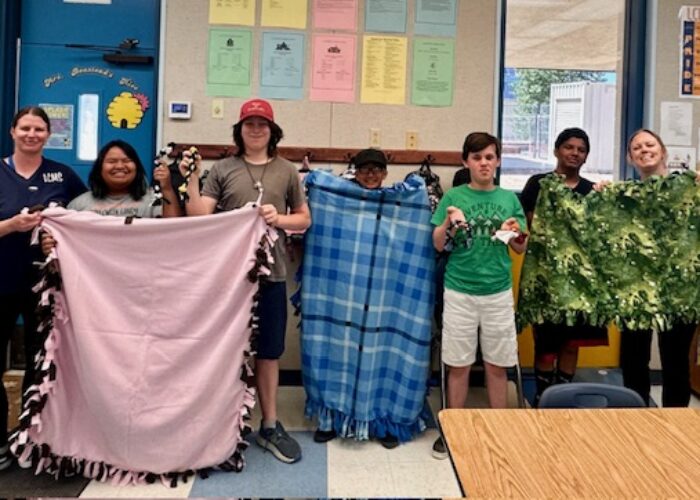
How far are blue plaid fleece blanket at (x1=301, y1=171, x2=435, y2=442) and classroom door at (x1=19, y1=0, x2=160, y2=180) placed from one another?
1456 mm

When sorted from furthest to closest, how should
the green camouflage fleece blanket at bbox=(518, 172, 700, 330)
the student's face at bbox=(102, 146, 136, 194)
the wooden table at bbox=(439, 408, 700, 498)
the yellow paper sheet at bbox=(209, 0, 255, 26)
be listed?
the yellow paper sheet at bbox=(209, 0, 255, 26) → the green camouflage fleece blanket at bbox=(518, 172, 700, 330) → the student's face at bbox=(102, 146, 136, 194) → the wooden table at bbox=(439, 408, 700, 498)

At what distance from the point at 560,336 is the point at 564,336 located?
2 centimetres

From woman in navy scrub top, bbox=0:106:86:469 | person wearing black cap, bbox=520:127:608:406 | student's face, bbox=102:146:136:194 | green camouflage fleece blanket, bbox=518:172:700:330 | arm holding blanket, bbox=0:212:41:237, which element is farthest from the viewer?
person wearing black cap, bbox=520:127:608:406

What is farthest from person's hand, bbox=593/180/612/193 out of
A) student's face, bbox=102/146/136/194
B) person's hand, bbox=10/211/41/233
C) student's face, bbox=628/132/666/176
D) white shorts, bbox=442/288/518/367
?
person's hand, bbox=10/211/41/233

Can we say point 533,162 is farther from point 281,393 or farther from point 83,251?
point 83,251

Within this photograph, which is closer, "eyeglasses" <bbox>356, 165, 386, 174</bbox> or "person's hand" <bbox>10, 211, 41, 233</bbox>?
"person's hand" <bbox>10, 211, 41, 233</bbox>

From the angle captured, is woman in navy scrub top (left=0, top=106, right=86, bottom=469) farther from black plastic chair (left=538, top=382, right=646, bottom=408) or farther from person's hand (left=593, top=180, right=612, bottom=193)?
person's hand (left=593, top=180, right=612, bottom=193)

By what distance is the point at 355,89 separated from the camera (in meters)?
3.46

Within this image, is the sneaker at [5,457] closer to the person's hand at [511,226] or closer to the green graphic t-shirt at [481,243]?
the green graphic t-shirt at [481,243]

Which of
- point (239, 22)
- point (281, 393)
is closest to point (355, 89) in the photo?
point (239, 22)

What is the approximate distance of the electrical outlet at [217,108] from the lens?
134 inches

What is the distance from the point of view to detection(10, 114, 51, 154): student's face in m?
2.27

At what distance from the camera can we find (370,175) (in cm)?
278

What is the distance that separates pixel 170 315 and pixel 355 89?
1.81 m
